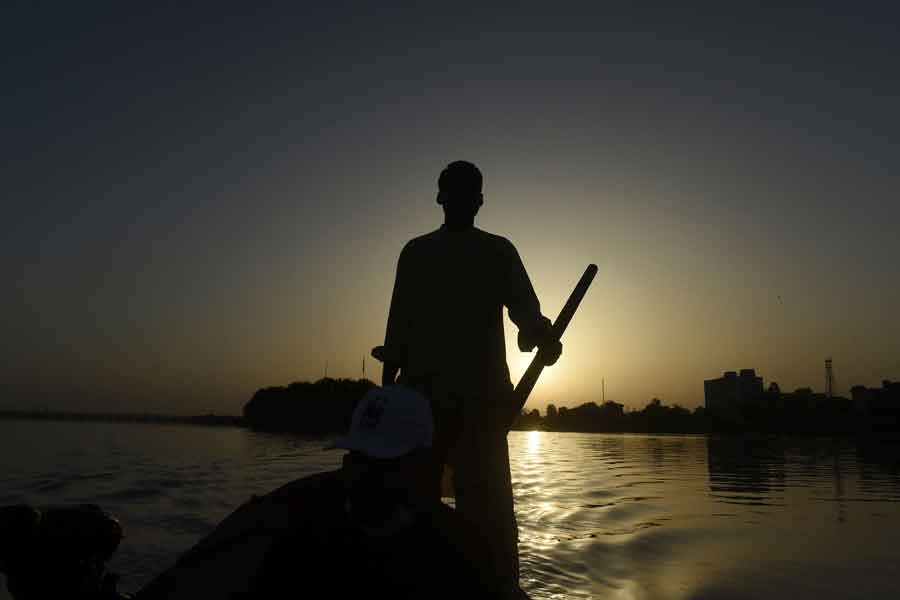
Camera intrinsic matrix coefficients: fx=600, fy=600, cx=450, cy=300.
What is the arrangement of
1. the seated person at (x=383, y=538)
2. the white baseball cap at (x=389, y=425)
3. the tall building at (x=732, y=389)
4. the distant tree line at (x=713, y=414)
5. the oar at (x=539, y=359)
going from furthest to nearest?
the tall building at (x=732, y=389) → the distant tree line at (x=713, y=414) → the oar at (x=539, y=359) → the white baseball cap at (x=389, y=425) → the seated person at (x=383, y=538)

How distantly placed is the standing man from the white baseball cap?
1351 millimetres

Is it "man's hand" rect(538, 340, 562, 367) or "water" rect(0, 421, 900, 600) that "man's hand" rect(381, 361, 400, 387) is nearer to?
"man's hand" rect(538, 340, 562, 367)

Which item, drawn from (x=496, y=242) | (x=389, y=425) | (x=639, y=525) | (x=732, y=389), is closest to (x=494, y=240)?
(x=496, y=242)

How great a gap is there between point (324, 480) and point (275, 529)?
38cm

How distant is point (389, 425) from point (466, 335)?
1.67m

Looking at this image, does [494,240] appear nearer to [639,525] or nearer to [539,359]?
[539,359]

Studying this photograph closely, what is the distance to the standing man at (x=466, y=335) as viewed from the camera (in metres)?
3.55

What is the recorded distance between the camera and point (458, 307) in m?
3.80

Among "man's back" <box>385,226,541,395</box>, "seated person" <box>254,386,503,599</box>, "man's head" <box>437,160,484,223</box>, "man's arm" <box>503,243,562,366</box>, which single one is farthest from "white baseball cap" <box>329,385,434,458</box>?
"man's head" <box>437,160,484,223</box>

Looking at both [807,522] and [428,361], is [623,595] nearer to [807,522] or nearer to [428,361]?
[428,361]

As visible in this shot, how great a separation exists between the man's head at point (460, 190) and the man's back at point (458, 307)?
110 millimetres

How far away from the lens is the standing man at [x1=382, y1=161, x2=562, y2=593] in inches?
140

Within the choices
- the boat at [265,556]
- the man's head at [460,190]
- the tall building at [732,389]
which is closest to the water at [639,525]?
the boat at [265,556]

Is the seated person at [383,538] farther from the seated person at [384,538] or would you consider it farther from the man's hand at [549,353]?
the man's hand at [549,353]
